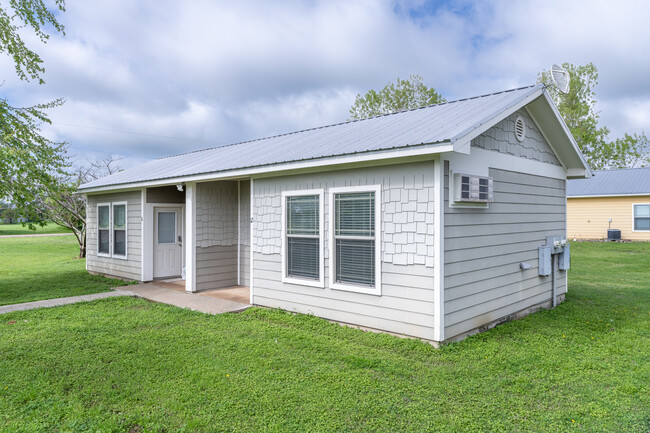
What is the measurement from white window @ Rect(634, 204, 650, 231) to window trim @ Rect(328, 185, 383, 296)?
1958cm

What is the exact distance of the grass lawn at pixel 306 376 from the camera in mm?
3199

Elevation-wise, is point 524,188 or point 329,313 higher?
point 524,188

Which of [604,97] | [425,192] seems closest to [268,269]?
[425,192]

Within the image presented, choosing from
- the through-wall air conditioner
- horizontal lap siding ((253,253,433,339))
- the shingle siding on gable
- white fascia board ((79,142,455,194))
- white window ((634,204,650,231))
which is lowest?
horizontal lap siding ((253,253,433,339))

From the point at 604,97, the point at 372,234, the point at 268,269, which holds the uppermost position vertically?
the point at 604,97

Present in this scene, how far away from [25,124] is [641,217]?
23.5 meters

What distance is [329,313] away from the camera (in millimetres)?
5918

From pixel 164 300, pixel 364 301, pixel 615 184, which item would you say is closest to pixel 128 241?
pixel 164 300

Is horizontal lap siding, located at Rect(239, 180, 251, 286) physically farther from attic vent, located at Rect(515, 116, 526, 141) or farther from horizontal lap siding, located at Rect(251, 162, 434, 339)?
attic vent, located at Rect(515, 116, 526, 141)

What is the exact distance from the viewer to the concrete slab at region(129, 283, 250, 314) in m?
6.87

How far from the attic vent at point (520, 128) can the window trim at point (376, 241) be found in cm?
254

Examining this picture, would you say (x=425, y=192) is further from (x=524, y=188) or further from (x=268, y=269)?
(x=268, y=269)

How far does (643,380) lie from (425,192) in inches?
110

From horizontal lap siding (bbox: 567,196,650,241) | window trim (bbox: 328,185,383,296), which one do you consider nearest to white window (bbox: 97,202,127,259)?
window trim (bbox: 328,185,383,296)
